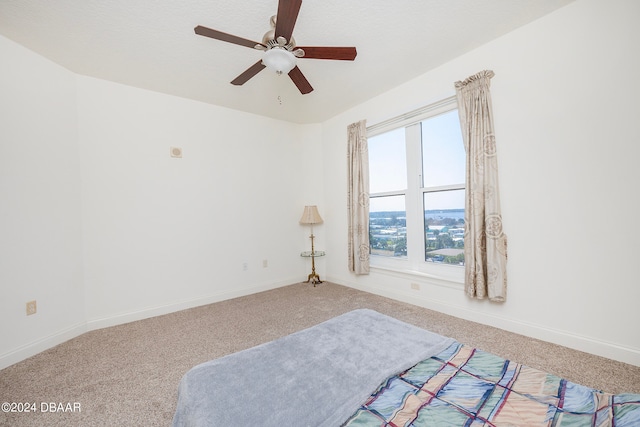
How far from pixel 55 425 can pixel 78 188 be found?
2.18 m

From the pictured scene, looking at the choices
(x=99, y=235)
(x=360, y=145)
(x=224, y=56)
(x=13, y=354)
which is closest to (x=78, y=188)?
(x=99, y=235)

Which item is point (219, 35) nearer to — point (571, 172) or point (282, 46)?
point (282, 46)

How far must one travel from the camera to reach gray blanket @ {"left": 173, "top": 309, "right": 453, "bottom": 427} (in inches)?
34.9

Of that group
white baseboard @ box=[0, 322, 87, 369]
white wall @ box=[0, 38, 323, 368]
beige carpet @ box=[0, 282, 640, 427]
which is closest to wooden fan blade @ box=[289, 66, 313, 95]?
white wall @ box=[0, 38, 323, 368]

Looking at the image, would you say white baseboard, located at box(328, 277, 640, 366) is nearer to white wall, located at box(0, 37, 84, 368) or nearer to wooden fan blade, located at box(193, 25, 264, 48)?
wooden fan blade, located at box(193, 25, 264, 48)

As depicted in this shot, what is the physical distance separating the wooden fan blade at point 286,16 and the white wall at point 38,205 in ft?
7.95

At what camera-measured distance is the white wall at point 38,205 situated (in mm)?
2188

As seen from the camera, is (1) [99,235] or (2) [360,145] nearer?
(1) [99,235]

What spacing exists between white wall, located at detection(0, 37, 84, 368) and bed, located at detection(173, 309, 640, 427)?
2298 mm

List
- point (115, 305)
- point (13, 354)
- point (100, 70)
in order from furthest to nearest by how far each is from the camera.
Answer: point (115, 305)
point (100, 70)
point (13, 354)

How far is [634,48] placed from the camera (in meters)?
1.83

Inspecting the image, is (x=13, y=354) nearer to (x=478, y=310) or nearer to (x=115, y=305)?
(x=115, y=305)

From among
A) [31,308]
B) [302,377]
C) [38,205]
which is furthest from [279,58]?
[31,308]

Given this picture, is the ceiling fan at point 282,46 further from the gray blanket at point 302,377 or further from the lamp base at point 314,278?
the lamp base at point 314,278
